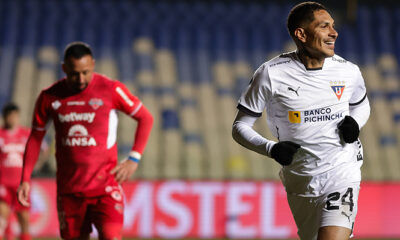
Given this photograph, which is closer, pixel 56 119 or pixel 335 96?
pixel 335 96

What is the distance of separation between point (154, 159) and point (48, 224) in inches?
95.7

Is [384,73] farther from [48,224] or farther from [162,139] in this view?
[48,224]

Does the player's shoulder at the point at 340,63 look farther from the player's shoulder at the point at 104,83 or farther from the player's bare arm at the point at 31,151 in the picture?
the player's bare arm at the point at 31,151

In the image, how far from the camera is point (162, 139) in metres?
13.4

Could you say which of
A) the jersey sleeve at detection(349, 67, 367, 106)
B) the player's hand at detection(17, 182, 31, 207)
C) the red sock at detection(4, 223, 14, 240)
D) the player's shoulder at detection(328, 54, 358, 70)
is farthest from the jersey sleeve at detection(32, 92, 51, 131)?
the red sock at detection(4, 223, 14, 240)

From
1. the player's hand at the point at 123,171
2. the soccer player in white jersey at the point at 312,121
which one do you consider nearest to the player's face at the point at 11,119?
the player's hand at the point at 123,171

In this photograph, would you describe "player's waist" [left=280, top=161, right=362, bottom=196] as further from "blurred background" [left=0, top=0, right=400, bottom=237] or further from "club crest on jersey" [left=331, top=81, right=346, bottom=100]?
"blurred background" [left=0, top=0, right=400, bottom=237]

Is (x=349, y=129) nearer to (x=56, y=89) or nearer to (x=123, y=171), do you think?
(x=123, y=171)

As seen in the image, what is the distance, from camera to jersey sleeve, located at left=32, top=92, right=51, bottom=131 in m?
5.14

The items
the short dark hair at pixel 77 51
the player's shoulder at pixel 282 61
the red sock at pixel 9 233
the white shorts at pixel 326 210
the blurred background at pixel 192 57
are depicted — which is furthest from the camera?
the blurred background at pixel 192 57

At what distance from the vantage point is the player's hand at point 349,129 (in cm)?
417

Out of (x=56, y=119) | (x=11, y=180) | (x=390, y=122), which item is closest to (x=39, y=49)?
(x=11, y=180)

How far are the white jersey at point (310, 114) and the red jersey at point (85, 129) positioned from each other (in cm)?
122

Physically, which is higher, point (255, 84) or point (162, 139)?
point (255, 84)
